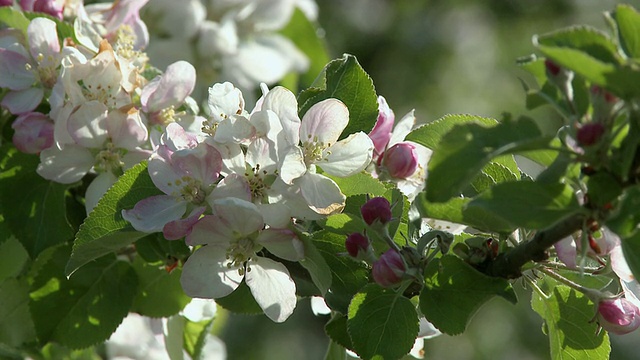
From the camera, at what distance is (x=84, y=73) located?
1.34 metres

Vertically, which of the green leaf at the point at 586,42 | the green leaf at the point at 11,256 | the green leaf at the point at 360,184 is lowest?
the green leaf at the point at 11,256

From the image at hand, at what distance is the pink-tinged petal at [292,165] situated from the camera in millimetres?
1162

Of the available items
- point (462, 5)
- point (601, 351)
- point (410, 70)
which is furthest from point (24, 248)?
point (462, 5)

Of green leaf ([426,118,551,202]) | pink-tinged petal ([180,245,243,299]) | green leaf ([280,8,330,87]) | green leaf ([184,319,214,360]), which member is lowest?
green leaf ([280,8,330,87])

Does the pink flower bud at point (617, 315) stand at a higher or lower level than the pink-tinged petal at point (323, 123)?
lower

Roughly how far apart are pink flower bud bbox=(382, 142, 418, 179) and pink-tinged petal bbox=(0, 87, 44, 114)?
1.61 ft

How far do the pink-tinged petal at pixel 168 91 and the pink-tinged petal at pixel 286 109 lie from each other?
23 cm

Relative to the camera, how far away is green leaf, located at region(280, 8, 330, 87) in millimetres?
2592

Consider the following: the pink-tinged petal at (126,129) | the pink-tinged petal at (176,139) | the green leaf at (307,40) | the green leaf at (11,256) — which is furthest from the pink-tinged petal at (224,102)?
the green leaf at (307,40)

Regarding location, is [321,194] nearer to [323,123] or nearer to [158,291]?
[323,123]

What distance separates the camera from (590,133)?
3.12ft

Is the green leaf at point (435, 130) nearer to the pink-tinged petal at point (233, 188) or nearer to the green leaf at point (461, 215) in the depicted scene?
the green leaf at point (461, 215)

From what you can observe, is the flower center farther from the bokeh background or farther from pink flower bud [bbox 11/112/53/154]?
the bokeh background

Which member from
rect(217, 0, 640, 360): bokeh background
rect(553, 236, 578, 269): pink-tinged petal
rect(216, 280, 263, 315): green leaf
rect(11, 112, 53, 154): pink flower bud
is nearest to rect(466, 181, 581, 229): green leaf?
rect(553, 236, 578, 269): pink-tinged petal
